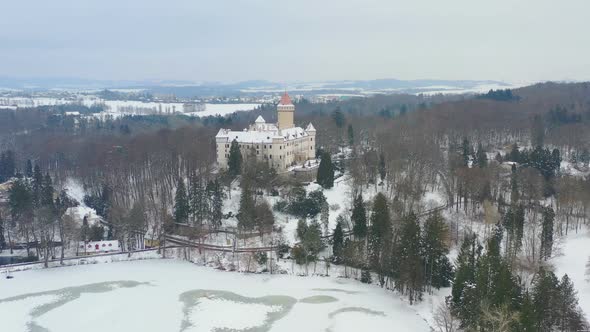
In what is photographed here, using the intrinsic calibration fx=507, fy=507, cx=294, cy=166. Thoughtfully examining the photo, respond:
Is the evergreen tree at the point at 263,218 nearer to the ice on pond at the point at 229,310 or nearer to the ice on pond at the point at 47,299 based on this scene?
the ice on pond at the point at 229,310

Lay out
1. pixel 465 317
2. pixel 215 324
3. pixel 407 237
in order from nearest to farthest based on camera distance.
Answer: pixel 465 317
pixel 215 324
pixel 407 237

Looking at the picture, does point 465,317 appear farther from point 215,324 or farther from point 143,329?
point 143,329

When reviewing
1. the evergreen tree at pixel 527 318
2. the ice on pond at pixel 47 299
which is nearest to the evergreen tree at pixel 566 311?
the evergreen tree at pixel 527 318

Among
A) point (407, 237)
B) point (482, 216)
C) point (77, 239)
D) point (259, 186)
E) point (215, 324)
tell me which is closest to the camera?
point (215, 324)

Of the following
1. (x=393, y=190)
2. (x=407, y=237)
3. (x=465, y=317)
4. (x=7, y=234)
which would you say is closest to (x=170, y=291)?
(x=407, y=237)

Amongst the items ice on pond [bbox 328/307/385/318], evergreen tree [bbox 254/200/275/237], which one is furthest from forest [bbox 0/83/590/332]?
ice on pond [bbox 328/307/385/318]

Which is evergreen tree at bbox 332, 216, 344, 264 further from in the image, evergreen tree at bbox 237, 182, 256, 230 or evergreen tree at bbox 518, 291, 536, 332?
evergreen tree at bbox 518, 291, 536, 332
